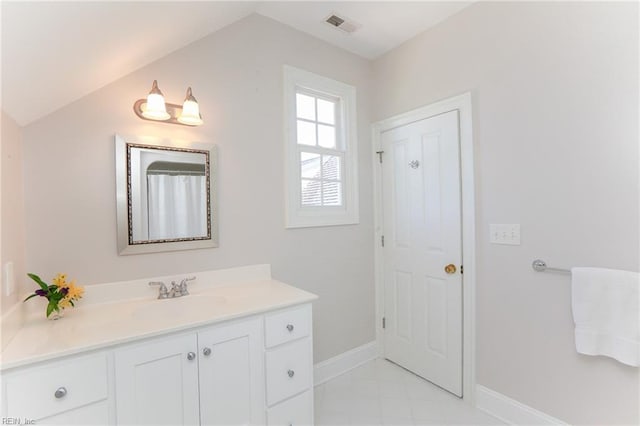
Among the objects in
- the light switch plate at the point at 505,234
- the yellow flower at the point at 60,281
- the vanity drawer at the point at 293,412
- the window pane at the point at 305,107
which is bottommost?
the vanity drawer at the point at 293,412

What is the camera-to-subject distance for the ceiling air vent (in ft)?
6.97

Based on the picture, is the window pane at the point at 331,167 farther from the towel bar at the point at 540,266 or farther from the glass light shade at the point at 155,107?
the towel bar at the point at 540,266

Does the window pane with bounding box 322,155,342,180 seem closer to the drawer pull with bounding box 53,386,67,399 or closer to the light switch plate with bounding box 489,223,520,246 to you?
the light switch plate with bounding box 489,223,520,246

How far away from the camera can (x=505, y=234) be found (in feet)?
6.09

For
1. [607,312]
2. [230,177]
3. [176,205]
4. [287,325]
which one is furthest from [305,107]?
[607,312]

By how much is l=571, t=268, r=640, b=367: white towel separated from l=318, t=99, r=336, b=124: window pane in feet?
6.30

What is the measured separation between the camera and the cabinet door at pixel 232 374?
4.42 feet

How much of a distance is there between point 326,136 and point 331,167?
265mm

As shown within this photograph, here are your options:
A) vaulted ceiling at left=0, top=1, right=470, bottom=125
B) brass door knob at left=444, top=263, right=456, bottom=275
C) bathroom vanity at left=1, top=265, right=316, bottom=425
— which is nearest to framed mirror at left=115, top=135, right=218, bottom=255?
bathroom vanity at left=1, top=265, right=316, bottom=425

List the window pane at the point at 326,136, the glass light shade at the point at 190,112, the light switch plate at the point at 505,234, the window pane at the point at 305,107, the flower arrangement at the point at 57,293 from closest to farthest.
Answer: the flower arrangement at the point at 57,293
the glass light shade at the point at 190,112
the light switch plate at the point at 505,234
the window pane at the point at 305,107
the window pane at the point at 326,136

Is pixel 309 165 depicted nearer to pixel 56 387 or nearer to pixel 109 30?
pixel 109 30

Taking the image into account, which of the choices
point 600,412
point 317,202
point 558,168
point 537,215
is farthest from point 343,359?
point 558,168

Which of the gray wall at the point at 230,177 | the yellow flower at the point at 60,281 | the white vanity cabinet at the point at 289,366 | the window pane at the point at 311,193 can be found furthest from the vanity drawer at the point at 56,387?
the window pane at the point at 311,193

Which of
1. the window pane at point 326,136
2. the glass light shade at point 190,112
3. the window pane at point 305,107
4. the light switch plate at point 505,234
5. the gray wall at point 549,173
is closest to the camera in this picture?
the gray wall at point 549,173
